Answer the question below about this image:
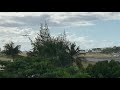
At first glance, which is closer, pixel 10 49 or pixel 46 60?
pixel 10 49

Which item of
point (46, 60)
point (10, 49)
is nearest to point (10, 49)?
point (10, 49)

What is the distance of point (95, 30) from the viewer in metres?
3.41

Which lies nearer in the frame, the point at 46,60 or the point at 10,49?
the point at 10,49

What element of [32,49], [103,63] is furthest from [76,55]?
[32,49]

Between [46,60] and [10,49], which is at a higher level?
[10,49]

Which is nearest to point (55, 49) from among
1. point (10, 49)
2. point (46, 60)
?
point (46, 60)

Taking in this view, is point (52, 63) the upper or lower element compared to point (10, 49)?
lower

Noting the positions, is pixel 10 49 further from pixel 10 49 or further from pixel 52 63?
pixel 52 63
